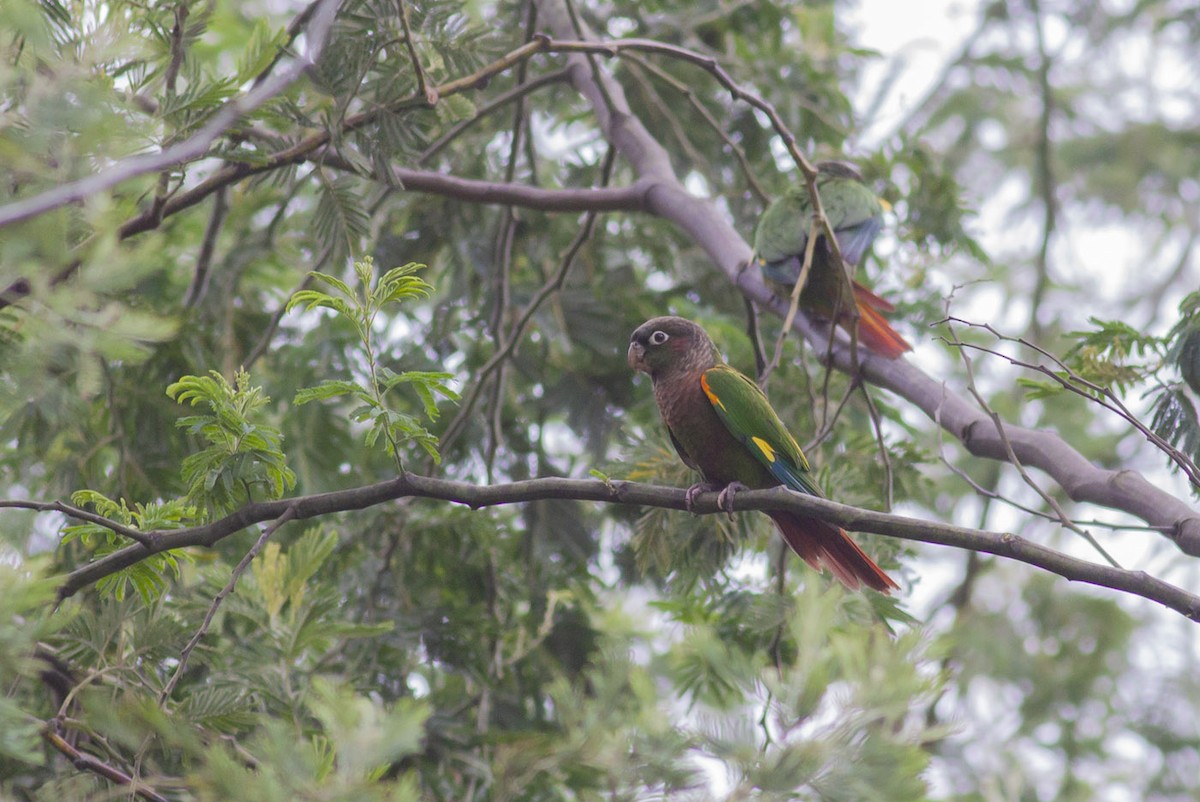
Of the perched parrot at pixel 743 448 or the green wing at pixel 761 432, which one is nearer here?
the perched parrot at pixel 743 448

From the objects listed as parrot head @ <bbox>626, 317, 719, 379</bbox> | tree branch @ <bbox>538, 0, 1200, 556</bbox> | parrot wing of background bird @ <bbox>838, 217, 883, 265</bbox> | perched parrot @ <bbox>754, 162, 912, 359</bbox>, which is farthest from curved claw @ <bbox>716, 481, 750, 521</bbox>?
parrot wing of background bird @ <bbox>838, 217, 883, 265</bbox>

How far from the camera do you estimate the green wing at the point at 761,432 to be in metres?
3.46

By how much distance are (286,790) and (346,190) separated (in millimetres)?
2209

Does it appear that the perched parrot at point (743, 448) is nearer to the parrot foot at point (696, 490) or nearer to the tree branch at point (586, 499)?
the parrot foot at point (696, 490)

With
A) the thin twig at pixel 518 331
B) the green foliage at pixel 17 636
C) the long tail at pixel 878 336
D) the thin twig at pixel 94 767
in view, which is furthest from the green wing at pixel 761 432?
the green foliage at pixel 17 636

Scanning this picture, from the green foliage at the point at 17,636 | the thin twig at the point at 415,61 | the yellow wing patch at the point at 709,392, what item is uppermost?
the thin twig at the point at 415,61

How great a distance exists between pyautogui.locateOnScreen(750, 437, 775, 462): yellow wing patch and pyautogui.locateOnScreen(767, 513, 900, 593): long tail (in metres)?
0.19

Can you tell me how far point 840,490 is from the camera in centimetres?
359

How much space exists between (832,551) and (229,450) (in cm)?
187

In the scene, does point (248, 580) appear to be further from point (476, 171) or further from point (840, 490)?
point (476, 171)

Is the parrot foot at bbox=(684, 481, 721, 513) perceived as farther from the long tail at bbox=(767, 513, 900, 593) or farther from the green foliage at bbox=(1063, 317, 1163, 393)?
the green foliage at bbox=(1063, 317, 1163, 393)

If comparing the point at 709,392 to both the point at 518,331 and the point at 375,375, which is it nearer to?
the point at 518,331

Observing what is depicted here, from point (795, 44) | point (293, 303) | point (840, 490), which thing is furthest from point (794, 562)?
point (795, 44)

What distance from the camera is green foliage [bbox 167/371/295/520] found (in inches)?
103
